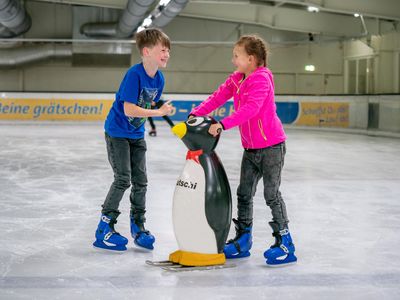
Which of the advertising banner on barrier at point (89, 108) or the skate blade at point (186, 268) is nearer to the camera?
the skate blade at point (186, 268)

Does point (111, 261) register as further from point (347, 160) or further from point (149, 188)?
point (347, 160)

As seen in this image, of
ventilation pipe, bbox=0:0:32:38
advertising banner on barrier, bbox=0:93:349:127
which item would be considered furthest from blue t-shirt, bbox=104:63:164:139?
advertising banner on barrier, bbox=0:93:349:127

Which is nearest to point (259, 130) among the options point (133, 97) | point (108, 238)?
point (133, 97)

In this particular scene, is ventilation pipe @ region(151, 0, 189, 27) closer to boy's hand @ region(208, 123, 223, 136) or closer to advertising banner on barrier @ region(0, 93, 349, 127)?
advertising banner on barrier @ region(0, 93, 349, 127)

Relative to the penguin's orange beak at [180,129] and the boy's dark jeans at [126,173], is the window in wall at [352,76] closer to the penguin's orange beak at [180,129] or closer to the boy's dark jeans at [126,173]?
the boy's dark jeans at [126,173]

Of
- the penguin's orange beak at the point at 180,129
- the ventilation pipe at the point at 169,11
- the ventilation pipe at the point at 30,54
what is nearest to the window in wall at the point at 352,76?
the ventilation pipe at the point at 169,11

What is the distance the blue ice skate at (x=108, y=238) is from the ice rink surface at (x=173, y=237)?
0.22 ft

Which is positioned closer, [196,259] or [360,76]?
[196,259]

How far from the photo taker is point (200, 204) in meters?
3.07

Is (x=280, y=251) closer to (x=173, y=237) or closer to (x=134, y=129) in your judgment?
(x=173, y=237)

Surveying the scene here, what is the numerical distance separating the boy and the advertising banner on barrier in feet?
44.9

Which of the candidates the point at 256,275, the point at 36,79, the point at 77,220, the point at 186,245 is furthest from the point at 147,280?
the point at 36,79

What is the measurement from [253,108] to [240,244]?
0.78m

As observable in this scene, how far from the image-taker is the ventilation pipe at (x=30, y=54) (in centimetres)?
2023
